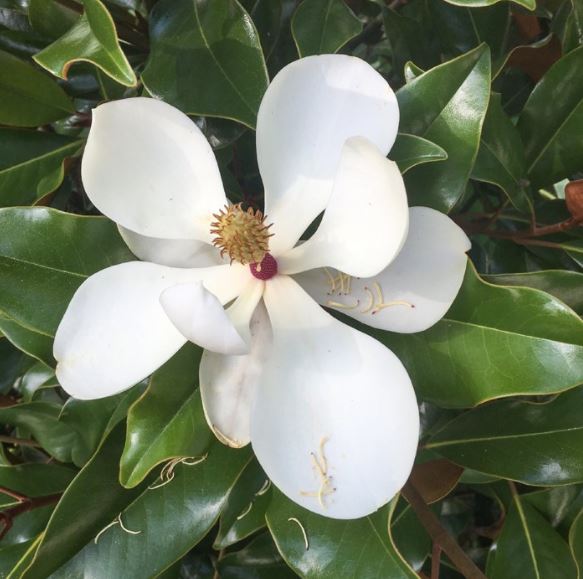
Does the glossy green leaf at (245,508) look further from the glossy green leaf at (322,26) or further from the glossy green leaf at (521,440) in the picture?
the glossy green leaf at (322,26)

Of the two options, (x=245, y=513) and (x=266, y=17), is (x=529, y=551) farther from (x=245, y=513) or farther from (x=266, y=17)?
(x=266, y=17)

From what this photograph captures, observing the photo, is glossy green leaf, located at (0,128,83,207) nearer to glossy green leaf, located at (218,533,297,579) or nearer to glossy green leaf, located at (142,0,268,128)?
glossy green leaf, located at (142,0,268,128)

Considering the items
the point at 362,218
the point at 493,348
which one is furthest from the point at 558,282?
the point at 362,218

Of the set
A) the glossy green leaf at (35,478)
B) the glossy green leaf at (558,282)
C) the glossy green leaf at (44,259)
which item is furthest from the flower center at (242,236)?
the glossy green leaf at (35,478)

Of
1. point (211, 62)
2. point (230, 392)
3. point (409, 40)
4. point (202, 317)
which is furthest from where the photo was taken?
point (409, 40)

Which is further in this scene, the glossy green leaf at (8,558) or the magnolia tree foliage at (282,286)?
the glossy green leaf at (8,558)

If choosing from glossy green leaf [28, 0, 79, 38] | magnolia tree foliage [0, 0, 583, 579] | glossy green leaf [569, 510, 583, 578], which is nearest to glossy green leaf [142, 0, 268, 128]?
magnolia tree foliage [0, 0, 583, 579]

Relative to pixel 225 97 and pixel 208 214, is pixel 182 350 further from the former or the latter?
pixel 225 97
